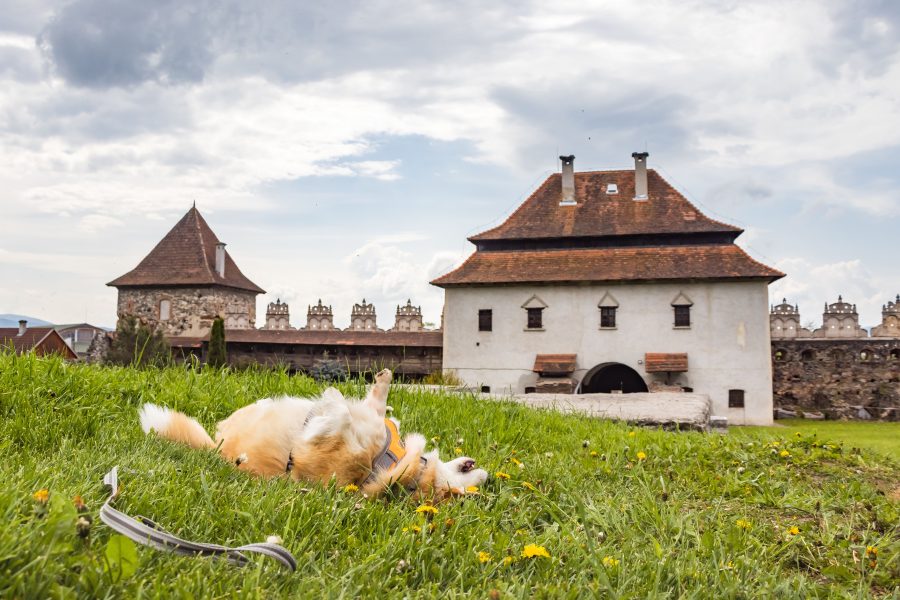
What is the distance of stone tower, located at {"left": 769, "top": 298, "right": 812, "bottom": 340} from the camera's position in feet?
104

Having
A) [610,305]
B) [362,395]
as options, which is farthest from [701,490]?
[610,305]

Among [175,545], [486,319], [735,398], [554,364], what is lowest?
[735,398]

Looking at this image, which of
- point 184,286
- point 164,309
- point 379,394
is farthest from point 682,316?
point 164,309

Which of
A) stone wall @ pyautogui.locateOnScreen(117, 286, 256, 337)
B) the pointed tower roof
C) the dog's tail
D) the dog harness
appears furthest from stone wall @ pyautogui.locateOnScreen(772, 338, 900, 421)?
the dog's tail

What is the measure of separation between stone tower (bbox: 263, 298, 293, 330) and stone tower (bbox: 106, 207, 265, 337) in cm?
262

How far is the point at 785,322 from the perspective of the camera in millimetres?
31984

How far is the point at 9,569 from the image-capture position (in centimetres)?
161

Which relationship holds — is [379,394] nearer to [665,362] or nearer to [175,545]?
[175,545]

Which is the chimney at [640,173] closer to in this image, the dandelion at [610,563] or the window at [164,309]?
the window at [164,309]

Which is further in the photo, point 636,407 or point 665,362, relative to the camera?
point 665,362

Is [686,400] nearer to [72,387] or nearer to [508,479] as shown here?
[508,479]

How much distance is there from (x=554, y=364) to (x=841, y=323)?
45.5 feet

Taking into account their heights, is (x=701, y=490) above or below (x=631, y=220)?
below

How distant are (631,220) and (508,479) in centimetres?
2704
